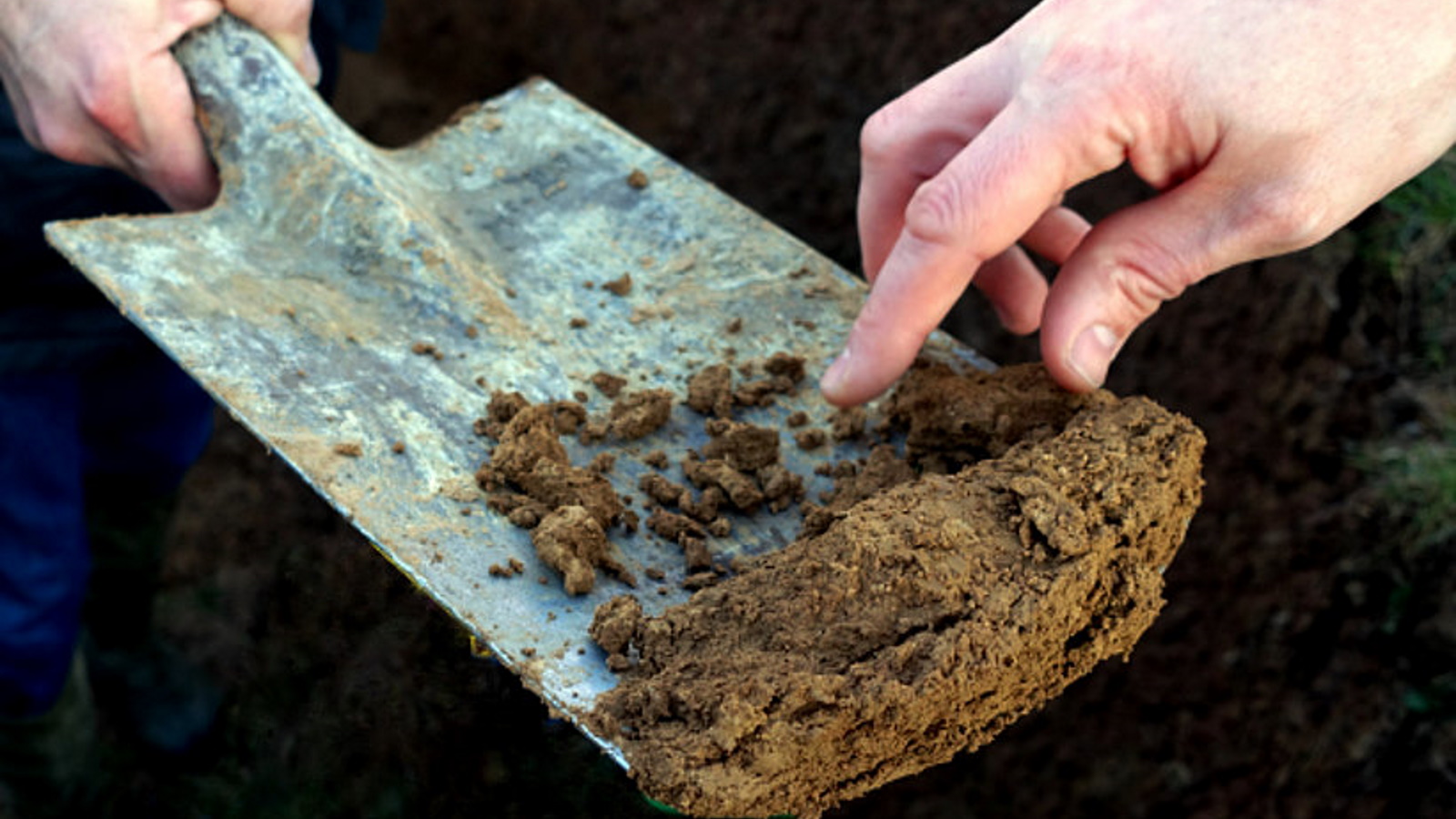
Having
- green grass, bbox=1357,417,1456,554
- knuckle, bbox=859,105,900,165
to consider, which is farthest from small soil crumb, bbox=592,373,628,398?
green grass, bbox=1357,417,1456,554

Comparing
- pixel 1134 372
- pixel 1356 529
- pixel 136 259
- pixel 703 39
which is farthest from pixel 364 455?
pixel 703 39

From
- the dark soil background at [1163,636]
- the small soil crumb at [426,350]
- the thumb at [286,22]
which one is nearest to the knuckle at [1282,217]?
the small soil crumb at [426,350]

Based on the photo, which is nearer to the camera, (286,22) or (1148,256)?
(1148,256)

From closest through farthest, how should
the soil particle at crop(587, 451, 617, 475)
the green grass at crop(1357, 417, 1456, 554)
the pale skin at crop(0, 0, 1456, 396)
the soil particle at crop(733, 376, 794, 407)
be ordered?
the pale skin at crop(0, 0, 1456, 396) → the soil particle at crop(587, 451, 617, 475) → the soil particle at crop(733, 376, 794, 407) → the green grass at crop(1357, 417, 1456, 554)

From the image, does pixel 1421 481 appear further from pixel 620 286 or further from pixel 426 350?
pixel 426 350

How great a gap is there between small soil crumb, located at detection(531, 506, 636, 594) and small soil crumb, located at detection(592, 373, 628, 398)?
0.82 feet

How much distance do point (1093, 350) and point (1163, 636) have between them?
1158mm

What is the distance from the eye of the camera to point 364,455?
1265 millimetres

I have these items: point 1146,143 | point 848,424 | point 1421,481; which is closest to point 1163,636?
point 1421,481

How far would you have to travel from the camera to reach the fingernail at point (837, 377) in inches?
52.4

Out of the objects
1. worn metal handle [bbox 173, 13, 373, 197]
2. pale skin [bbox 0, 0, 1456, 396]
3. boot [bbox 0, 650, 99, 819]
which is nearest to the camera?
pale skin [bbox 0, 0, 1456, 396]

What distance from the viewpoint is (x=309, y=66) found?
173 centimetres

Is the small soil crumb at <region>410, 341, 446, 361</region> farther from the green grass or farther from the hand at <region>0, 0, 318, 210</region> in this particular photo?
the green grass

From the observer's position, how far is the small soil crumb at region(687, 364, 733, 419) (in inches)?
55.5
